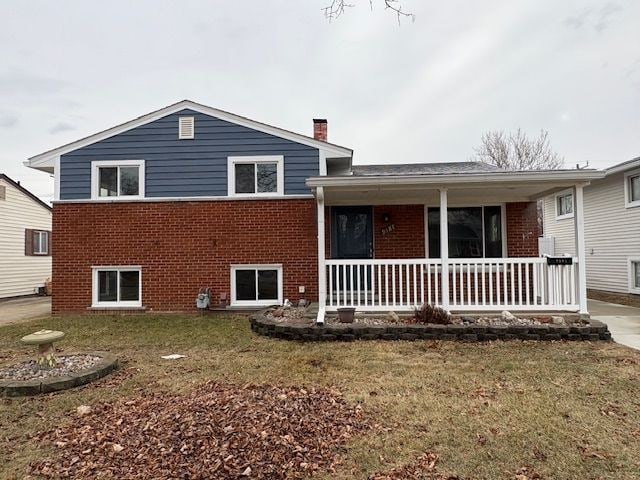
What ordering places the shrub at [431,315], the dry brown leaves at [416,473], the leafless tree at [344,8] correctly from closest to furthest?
the dry brown leaves at [416,473] < the leafless tree at [344,8] < the shrub at [431,315]

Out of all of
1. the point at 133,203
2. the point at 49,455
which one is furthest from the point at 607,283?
the point at 49,455

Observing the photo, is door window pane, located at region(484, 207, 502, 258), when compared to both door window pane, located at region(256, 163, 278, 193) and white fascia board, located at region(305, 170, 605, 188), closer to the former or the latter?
white fascia board, located at region(305, 170, 605, 188)

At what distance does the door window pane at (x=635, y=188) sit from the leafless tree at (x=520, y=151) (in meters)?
15.9

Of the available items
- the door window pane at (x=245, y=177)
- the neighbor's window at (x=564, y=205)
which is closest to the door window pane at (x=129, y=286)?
the door window pane at (x=245, y=177)

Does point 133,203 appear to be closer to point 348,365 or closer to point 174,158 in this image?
point 174,158

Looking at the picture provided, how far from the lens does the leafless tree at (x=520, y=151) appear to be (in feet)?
88.6

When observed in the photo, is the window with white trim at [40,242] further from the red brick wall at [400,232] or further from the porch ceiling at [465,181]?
the red brick wall at [400,232]

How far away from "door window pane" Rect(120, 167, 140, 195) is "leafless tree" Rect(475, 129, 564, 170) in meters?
24.4

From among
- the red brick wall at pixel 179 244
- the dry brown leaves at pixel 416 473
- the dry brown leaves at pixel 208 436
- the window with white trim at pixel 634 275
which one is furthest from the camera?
the window with white trim at pixel 634 275

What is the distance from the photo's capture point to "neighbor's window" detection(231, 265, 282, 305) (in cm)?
966

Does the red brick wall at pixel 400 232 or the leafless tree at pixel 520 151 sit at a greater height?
the leafless tree at pixel 520 151

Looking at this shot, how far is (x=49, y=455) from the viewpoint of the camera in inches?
119

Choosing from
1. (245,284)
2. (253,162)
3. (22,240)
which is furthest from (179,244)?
(22,240)

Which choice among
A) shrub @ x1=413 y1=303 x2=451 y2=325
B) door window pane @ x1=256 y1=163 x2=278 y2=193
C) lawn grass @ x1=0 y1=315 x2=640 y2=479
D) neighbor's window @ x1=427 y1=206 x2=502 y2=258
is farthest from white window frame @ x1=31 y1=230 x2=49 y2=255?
shrub @ x1=413 y1=303 x2=451 y2=325
